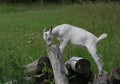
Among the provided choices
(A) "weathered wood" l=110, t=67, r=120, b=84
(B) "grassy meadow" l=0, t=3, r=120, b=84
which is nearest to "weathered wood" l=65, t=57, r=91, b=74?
(A) "weathered wood" l=110, t=67, r=120, b=84

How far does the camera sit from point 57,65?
7.04 metres

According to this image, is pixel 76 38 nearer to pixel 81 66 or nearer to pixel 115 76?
pixel 81 66

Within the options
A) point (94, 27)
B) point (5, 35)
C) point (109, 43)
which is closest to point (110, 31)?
point (94, 27)

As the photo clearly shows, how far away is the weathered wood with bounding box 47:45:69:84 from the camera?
6.93m

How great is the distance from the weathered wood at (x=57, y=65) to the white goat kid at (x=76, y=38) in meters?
0.21

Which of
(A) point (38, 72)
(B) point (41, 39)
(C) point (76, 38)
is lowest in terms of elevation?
(B) point (41, 39)

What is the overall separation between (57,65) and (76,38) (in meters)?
0.58

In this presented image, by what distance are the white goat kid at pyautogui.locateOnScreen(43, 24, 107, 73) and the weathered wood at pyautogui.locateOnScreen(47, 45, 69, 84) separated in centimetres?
21

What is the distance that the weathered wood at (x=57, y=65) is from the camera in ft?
22.7

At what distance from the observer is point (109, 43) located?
10.9 m

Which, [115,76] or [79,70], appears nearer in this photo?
[115,76]

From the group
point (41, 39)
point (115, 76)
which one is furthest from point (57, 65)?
point (41, 39)

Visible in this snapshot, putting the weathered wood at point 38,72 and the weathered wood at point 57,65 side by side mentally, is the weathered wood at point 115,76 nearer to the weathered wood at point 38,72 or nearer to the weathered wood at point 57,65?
the weathered wood at point 57,65

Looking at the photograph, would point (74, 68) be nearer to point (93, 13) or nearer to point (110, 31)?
point (110, 31)
